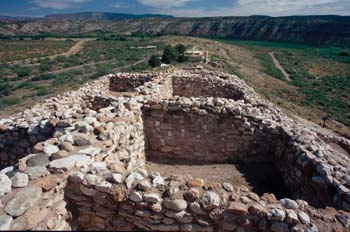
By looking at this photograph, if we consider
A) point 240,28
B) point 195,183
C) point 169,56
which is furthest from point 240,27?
point 195,183

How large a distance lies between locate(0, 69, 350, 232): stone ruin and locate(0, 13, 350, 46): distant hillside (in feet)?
275

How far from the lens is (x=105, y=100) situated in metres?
8.60

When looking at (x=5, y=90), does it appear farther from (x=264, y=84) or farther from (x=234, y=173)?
(x=264, y=84)

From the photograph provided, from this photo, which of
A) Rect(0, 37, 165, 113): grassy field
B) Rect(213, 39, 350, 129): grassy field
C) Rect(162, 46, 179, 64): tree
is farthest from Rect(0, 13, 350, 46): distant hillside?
Rect(162, 46, 179, 64): tree

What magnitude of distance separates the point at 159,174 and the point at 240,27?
116 meters

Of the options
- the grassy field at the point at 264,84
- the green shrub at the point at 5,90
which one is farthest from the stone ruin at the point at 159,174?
the green shrub at the point at 5,90

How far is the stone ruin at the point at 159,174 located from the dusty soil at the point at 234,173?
161 mm

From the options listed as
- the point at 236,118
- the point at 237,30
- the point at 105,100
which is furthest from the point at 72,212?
the point at 237,30

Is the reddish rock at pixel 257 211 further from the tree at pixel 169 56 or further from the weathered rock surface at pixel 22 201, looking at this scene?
the tree at pixel 169 56

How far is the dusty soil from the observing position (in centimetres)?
572

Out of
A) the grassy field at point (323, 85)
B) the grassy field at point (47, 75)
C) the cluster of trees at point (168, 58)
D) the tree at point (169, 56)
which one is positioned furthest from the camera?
the tree at point (169, 56)

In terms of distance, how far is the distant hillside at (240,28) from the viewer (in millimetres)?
87456

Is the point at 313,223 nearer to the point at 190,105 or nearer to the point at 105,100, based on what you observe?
the point at 190,105

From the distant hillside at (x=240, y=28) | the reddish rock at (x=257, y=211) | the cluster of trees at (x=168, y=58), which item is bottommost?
the distant hillside at (x=240, y=28)
